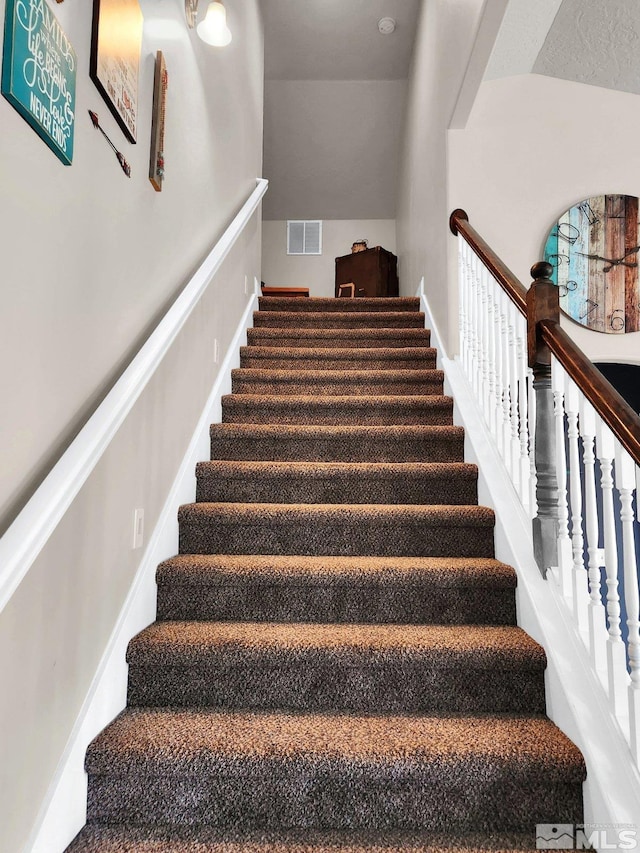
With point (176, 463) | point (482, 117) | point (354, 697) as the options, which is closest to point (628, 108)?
point (482, 117)

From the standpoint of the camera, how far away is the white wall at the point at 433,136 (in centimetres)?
260

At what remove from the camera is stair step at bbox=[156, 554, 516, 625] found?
1.60m

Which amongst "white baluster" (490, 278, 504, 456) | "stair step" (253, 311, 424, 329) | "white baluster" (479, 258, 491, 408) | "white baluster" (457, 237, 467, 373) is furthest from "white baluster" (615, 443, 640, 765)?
"stair step" (253, 311, 424, 329)

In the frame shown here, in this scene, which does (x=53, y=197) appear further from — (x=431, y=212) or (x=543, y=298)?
(x=431, y=212)

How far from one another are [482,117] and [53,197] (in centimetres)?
235

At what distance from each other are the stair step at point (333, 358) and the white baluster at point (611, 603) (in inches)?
71.9

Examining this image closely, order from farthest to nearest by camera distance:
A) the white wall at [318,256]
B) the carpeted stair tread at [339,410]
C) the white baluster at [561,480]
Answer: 1. the white wall at [318,256]
2. the carpeted stair tread at [339,410]
3. the white baluster at [561,480]

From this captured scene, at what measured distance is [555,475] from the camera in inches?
59.9

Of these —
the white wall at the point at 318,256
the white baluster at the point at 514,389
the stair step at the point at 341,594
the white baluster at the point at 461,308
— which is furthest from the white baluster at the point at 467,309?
the white wall at the point at 318,256

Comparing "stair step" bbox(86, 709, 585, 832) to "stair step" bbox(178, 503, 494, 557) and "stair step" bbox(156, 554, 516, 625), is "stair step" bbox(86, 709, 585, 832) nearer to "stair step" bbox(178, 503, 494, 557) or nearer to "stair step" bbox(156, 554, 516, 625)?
"stair step" bbox(156, 554, 516, 625)

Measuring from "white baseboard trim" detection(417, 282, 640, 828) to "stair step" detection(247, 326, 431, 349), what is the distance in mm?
1428

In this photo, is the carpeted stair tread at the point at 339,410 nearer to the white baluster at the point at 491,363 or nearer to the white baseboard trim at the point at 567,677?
the white baluster at the point at 491,363

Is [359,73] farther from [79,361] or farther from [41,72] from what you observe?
[79,361]

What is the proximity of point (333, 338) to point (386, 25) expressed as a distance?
2.92 metres
